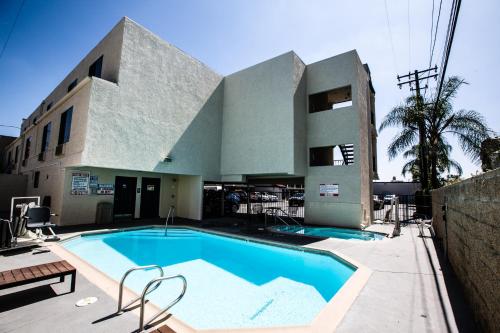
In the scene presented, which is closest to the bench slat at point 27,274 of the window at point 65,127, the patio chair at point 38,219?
the patio chair at point 38,219

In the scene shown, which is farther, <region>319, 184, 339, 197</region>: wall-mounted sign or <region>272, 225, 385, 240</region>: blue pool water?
<region>319, 184, 339, 197</region>: wall-mounted sign

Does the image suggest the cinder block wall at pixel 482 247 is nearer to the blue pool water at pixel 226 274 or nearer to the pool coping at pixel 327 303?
the pool coping at pixel 327 303

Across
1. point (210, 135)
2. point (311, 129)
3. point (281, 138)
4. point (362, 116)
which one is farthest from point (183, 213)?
point (362, 116)

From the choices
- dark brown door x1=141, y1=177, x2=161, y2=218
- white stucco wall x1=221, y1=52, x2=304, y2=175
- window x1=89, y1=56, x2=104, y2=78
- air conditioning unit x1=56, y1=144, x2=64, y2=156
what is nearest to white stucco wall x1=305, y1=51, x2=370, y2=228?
white stucco wall x1=221, y1=52, x2=304, y2=175

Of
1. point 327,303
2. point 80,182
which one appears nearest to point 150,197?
point 80,182

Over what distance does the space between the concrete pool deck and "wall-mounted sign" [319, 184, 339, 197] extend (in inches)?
297

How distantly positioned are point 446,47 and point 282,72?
8696 millimetres

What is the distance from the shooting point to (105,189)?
1333cm

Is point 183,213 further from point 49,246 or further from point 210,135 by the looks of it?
point 49,246

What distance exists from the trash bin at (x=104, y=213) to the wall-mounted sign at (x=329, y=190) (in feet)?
39.6

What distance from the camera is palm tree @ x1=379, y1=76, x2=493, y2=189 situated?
551 inches

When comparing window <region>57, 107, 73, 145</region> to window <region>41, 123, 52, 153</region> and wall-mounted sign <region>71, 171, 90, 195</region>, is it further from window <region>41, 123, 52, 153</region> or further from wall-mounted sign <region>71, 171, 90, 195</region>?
window <region>41, 123, 52, 153</region>

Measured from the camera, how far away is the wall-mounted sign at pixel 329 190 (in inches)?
530

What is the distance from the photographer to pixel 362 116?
14.4 meters
